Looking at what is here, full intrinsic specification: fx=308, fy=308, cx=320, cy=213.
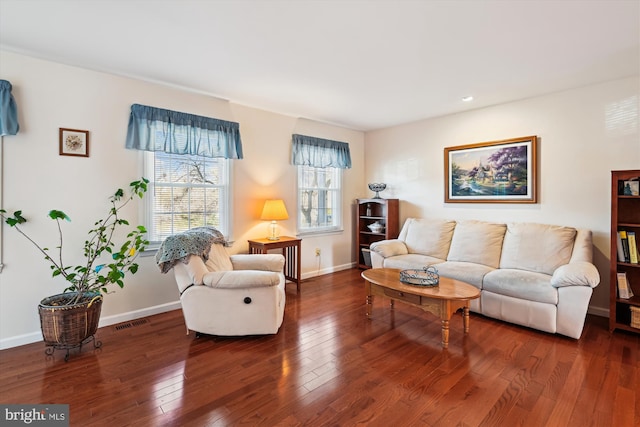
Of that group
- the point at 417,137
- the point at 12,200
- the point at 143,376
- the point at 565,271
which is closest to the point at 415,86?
the point at 417,137

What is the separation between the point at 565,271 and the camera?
9.06 ft

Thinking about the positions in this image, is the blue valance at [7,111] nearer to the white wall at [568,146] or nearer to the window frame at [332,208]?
the window frame at [332,208]

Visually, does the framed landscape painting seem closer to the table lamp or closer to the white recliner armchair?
the table lamp

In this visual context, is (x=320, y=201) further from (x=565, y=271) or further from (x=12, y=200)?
(x=12, y=200)

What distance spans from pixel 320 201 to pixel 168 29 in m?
3.21

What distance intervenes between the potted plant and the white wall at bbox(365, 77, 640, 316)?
401cm

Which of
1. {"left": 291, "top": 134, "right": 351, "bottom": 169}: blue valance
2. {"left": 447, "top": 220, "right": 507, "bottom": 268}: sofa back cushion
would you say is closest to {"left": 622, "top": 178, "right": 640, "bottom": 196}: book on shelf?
{"left": 447, "top": 220, "right": 507, "bottom": 268}: sofa back cushion

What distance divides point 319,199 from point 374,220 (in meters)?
1.08

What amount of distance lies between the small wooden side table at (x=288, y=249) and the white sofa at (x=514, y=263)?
42.7 inches

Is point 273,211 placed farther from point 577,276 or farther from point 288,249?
point 577,276

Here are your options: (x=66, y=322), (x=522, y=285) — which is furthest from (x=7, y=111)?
(x=522, y=285)

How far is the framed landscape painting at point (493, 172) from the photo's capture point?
375cm

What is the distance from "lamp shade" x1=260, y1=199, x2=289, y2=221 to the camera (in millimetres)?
3980

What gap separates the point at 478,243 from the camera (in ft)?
12.5
